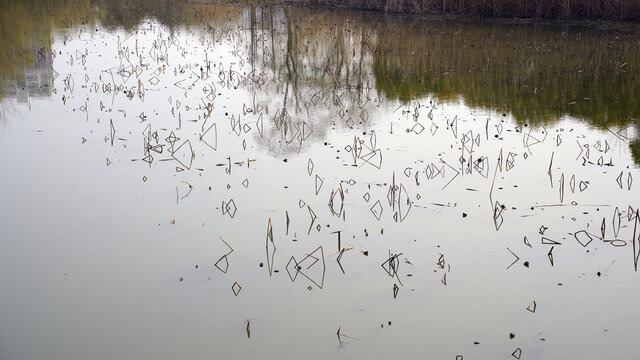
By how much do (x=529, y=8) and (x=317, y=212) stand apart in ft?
66.0

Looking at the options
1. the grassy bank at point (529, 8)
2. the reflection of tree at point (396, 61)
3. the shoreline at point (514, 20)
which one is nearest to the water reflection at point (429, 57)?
the reflection of tree at point (396, 61)

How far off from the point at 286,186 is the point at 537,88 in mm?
7610

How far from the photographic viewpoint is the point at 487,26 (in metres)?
23.2

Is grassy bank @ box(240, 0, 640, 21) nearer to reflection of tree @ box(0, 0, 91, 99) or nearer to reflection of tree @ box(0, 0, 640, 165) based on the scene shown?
reflection of tree @ box(0, 0, 640, 165)

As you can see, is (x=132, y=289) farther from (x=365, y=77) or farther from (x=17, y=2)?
(x=17, y=2)

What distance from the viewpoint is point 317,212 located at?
7094 mm

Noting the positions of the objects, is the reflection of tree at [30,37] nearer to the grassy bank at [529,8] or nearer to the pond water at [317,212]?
the pond water at [317,212]

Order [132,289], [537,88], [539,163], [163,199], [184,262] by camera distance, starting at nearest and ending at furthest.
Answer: [132,289] < [184,262] < [163,199] < [539,163] < [537,88]

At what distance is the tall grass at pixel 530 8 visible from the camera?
2345 centimetres

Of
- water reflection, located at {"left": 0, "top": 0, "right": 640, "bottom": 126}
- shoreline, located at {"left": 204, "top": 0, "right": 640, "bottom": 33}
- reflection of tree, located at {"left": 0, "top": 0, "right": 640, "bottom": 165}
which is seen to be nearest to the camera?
reflection of tree, located at {"left": 0, "top": 0, "right": 640, "bottom": 165}

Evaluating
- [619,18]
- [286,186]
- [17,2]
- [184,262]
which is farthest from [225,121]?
[17,2]

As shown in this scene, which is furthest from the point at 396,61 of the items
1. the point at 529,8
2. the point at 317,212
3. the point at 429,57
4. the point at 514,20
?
the point at 317,212

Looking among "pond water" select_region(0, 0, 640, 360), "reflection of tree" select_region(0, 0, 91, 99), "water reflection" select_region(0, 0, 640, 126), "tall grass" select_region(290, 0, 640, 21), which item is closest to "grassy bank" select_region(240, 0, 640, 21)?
"tall grass" select_region(290, 0, 640, 21)

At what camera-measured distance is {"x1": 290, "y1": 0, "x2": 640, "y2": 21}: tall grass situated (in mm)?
23453
